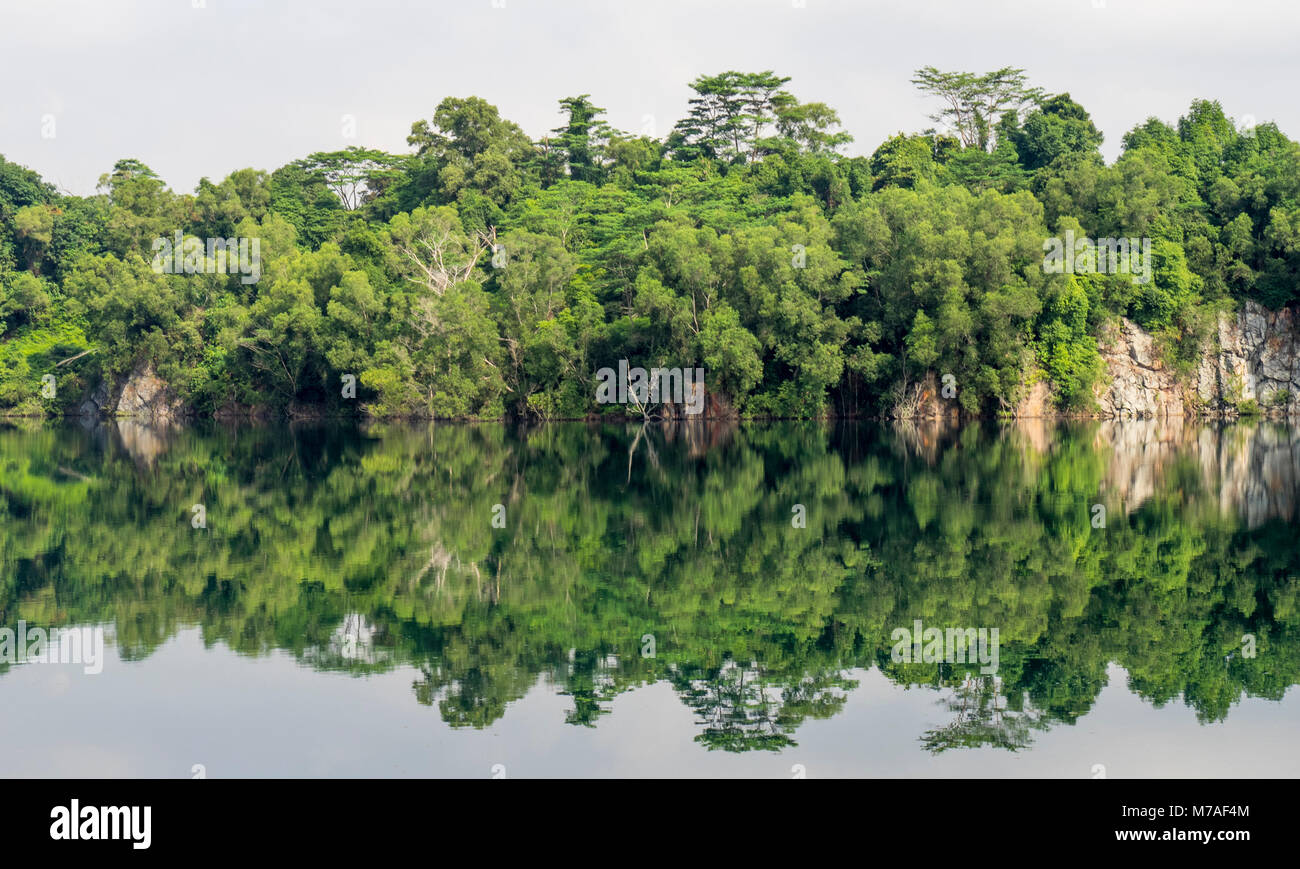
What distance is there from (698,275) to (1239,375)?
96.2ft

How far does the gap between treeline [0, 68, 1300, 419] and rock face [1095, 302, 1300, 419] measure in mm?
1328

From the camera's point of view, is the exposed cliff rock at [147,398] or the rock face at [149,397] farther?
the rock face at [149,397]

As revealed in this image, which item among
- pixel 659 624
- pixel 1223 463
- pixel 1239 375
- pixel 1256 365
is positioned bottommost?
pixel 659 624

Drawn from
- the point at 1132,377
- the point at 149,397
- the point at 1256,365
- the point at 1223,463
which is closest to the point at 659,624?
the point at 1223,463

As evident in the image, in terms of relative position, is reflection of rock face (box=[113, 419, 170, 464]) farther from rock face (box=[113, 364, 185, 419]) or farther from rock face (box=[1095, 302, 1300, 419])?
rock face (box=[1095, 302, 1300, 419])

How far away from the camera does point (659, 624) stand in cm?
1385

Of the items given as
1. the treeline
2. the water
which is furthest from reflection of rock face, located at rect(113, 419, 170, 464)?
the water

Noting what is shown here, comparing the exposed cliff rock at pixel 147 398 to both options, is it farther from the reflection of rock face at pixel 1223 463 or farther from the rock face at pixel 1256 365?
the rock face at pixel 1256 365

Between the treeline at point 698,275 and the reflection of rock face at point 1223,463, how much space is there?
1109cm

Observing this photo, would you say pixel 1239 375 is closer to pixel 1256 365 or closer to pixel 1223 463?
pixel 1256 365

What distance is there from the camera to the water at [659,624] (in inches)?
386

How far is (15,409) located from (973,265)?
199ft

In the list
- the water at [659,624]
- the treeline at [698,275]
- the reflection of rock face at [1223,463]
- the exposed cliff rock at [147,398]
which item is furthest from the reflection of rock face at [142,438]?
the reflection of rock face at [1223,463]
